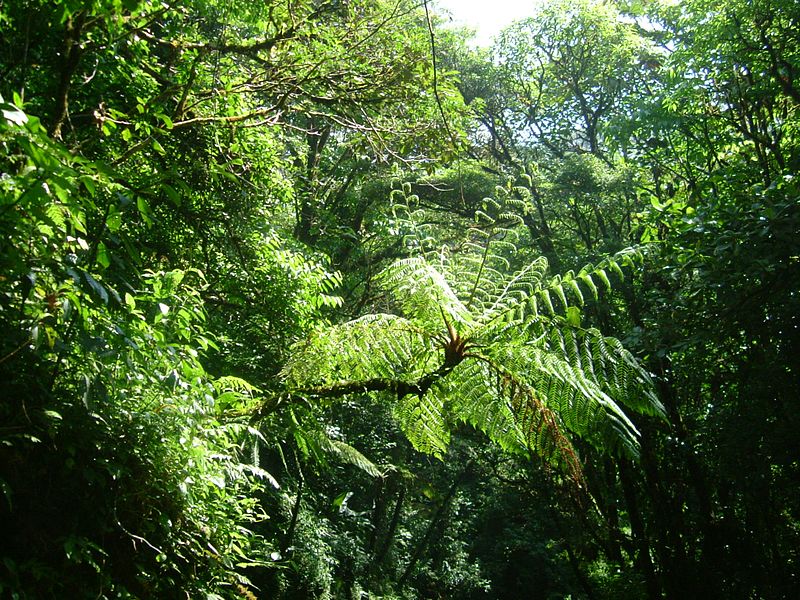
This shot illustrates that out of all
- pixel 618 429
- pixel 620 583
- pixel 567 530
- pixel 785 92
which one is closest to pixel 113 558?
pixel 618 429

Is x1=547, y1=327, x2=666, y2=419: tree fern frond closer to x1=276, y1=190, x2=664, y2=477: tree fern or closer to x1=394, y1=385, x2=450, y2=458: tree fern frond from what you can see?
x1=276, y1=190, x2=664, y2=477: tree fern

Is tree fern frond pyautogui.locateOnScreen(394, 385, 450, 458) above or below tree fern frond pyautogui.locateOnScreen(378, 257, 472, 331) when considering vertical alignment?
below

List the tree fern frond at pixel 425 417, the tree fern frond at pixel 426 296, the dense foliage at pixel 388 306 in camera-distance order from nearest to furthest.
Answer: the dense foliage at pixel 388 306 < the tree fern frond at pixel 426 296 < the tree fern frond at pixel 425 417

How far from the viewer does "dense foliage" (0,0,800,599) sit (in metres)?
2.02

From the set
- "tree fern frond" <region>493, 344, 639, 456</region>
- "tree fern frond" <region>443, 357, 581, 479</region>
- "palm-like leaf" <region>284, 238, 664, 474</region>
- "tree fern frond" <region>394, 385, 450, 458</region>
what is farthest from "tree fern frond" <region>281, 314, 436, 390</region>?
"tree fern frond" <region>493, 344, 639, 456</region>

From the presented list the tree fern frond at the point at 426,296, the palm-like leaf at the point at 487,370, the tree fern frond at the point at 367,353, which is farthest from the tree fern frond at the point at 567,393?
the tree fern frond at the point at 367,353

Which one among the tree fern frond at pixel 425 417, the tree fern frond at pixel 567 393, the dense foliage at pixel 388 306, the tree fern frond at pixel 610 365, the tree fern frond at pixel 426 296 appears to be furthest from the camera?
the tree fern frond at pixel 425 417

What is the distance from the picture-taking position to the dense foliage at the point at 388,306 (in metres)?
2.02

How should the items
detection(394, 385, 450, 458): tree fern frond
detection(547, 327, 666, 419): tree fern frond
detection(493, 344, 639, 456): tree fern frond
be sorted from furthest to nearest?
detection(394, 385, 450, 458): tree fern frond → detection(547, 327, 666, 419): tree fern frond → detection(493, 344, 639, 456): tree fern frond

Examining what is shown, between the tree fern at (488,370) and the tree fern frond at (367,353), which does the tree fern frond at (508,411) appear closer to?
the tree fern at (488,370)

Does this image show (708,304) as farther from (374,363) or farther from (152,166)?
(152,166)

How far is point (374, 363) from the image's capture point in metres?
2.72

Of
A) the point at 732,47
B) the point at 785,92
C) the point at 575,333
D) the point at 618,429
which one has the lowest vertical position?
the point at 618,429

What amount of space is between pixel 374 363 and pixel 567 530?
6.79 m
